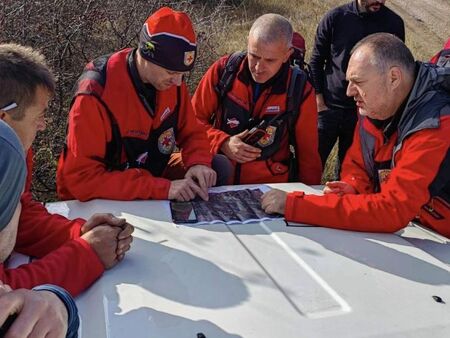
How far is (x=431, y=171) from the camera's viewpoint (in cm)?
238

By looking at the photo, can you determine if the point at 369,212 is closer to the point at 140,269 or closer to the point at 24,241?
the point at 140,269

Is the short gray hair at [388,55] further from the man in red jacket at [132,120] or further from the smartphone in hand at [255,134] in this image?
the smartphone in hand at [255,134]

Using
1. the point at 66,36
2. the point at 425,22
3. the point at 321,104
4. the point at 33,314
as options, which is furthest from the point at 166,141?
the point at 425,22

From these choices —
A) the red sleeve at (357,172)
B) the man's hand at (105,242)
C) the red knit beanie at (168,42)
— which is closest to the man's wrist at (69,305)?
the man's hand at (105,242)

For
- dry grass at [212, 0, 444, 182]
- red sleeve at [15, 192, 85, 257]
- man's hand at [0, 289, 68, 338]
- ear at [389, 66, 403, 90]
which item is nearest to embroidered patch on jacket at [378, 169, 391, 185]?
ear at [389, 66, 403, 90]

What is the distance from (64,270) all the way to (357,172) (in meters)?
1.66

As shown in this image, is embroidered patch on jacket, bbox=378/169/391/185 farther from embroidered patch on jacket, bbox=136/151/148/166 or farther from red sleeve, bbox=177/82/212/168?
embroidered patch on jacket, bbox=136/151/148/166

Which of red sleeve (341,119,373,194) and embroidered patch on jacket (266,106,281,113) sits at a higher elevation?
embroidered patch on jacket (266,106,281,113)

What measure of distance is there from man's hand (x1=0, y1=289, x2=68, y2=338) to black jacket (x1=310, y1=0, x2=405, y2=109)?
11.5ft

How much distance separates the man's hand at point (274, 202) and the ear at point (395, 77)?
695 mm

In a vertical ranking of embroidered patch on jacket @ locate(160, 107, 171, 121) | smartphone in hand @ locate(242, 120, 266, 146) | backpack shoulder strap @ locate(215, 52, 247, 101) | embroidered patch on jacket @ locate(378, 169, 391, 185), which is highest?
backpack shoulder strap @ locate(215, 52, 247, 101)

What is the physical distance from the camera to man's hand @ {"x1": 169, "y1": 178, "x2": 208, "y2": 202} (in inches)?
103

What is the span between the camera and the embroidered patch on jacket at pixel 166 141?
302 cm

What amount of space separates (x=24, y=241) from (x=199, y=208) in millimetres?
764
